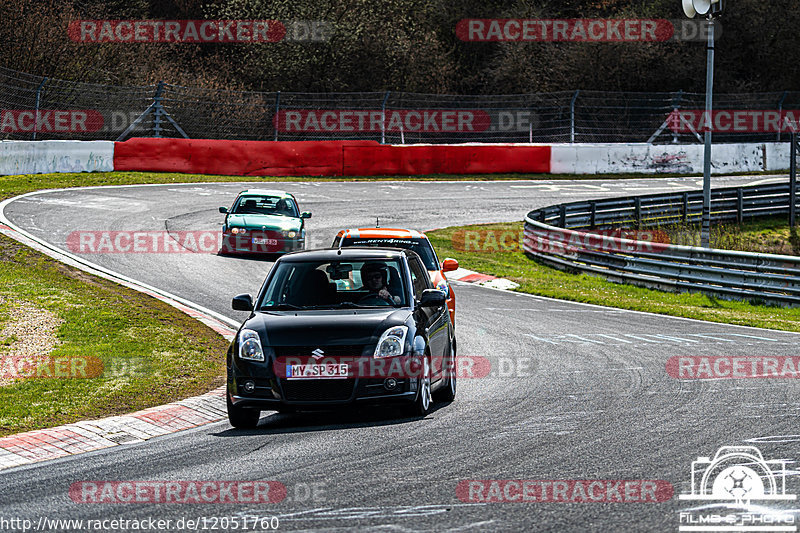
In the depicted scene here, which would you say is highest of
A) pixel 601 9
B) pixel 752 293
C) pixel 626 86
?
pixel 601 9

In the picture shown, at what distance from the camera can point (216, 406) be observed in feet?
33.4

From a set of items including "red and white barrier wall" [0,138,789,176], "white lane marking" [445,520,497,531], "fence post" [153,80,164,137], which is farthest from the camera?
"fence post" [153,80,164,137]

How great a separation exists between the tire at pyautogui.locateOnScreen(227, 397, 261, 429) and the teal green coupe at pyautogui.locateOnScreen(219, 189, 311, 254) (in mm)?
12710

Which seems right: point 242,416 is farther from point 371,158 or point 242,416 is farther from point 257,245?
point 371,158

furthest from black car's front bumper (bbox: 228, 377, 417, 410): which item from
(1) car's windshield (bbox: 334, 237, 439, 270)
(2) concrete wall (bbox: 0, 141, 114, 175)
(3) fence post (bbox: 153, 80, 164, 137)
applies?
(3) fence post (bbox: 153, 80, 164, 137)

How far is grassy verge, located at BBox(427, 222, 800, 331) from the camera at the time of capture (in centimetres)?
1831

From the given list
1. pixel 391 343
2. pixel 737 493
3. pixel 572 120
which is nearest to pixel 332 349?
pixel 391 343

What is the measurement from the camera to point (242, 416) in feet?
30.0

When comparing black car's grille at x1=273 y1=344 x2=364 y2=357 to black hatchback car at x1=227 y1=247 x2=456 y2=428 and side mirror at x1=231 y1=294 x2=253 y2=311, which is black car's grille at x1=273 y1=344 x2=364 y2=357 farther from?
side mirror at x1=231 y1=294 x2=253 y2=311

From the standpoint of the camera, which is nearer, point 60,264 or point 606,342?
point 606,342

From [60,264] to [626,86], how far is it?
36.3 meters

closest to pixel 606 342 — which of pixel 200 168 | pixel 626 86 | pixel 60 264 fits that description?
pixel 60 264

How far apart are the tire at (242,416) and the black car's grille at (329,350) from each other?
24.1 inches

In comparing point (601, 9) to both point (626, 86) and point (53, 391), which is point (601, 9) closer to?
point (626, 86)
